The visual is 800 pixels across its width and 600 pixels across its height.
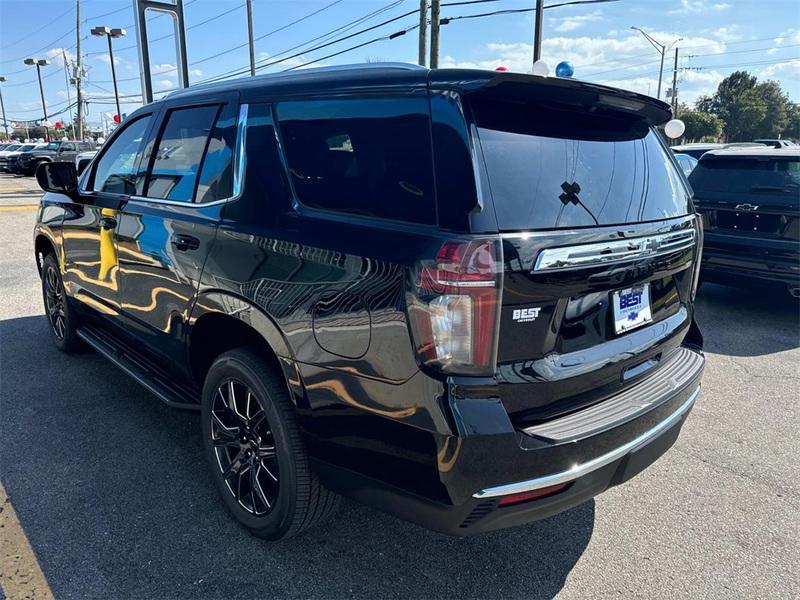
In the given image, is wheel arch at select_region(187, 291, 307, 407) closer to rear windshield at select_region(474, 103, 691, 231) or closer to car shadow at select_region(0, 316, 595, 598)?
car shadow at select_region(0, 316, 595, 598)

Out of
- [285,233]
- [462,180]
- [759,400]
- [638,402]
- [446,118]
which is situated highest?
[446,118]

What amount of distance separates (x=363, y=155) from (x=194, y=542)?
5.86ft

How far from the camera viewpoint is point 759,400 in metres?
4.12

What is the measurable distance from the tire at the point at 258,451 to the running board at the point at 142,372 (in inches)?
11.4

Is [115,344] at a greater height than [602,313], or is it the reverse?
[602,313]

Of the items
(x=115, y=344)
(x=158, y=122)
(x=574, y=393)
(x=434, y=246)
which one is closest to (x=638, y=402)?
(x=574, y=393)

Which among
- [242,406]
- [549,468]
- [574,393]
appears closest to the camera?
[549,468]

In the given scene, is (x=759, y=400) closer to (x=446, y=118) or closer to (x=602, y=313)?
(x=602, y=313)

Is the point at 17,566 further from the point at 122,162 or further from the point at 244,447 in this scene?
the point at 122,162

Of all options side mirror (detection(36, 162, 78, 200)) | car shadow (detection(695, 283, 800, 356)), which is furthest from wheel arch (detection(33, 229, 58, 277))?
car shadow (detection(695, 283, 800, 356))

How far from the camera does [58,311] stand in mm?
4734

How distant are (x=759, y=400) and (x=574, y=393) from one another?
289cm

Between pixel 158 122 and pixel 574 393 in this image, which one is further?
pixel 158 122

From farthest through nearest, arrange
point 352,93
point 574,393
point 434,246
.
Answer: point 352,93 → point 574,393 → point 434,246
